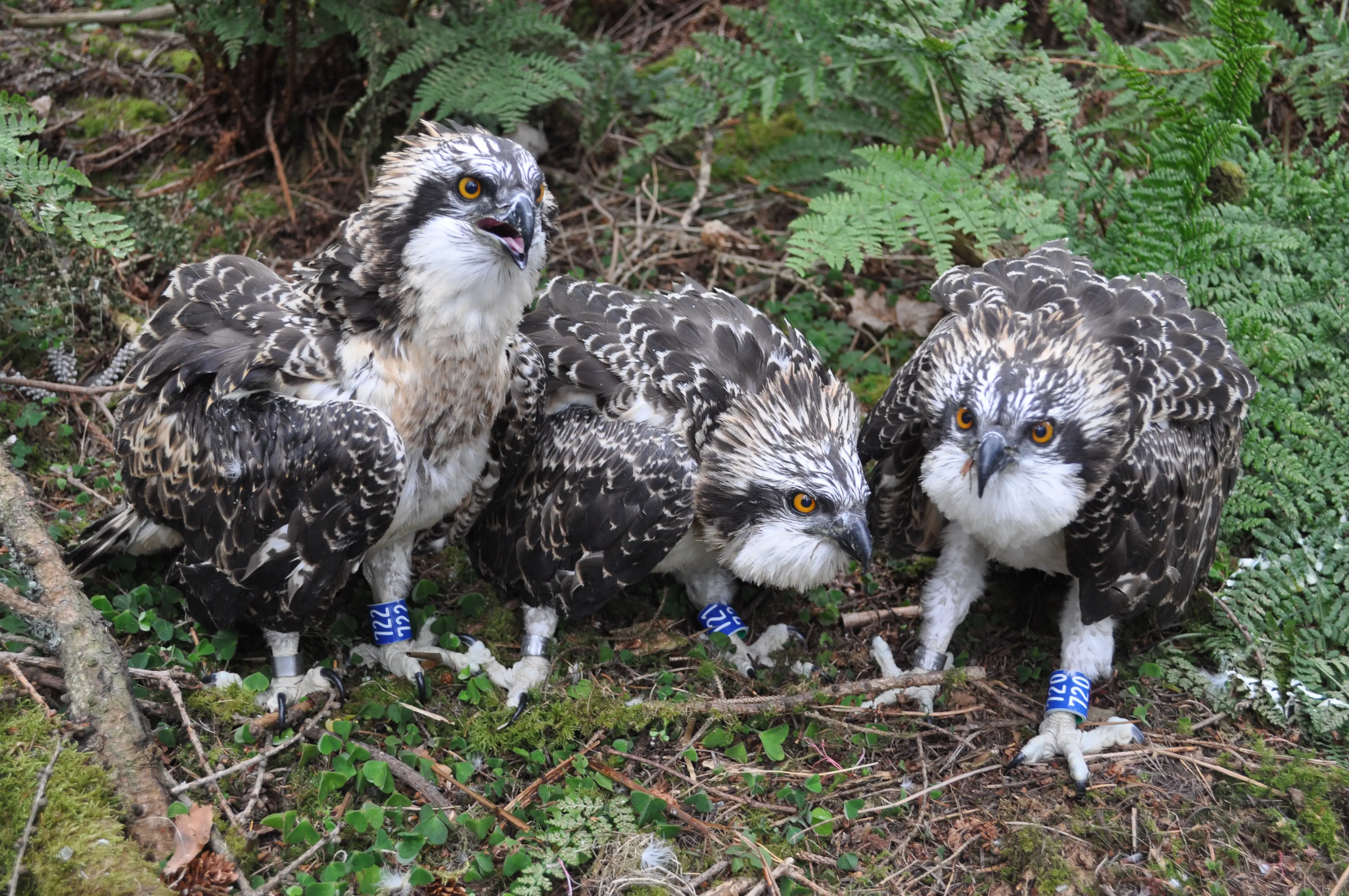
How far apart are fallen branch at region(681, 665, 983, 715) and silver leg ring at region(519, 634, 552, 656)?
0.80m

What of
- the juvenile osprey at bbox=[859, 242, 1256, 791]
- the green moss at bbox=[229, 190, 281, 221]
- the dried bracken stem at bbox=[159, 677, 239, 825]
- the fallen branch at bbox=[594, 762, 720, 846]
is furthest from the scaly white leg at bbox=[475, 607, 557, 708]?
the green moss at bbox=[229, 190, 281, 221]

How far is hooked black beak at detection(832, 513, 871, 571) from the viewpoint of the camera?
508cm

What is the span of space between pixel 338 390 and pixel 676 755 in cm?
223

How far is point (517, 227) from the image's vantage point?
441 cm

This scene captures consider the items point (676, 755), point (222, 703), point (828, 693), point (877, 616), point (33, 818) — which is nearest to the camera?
point (33, 818)

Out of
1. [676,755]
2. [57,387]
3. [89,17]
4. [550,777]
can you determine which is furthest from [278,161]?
[676,755]

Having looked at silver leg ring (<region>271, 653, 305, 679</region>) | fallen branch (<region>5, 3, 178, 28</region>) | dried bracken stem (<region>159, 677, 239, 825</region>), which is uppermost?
fallen branch (<region>5, 3, 178, 28</region>)

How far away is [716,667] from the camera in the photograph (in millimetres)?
5535

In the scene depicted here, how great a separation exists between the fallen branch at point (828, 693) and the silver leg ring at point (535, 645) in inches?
31.6

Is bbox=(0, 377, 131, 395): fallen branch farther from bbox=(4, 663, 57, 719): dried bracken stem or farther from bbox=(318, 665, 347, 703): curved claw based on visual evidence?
bbox=(318, 665, 347, 703): curved claw

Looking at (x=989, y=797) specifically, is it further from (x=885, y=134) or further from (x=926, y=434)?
(x=885, y=134)

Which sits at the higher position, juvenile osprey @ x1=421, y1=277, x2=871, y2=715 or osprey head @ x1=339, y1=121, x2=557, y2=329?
osprey head @ x1=339, y1=121, x2=557, y2=329

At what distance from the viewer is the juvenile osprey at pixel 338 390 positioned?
4566mm

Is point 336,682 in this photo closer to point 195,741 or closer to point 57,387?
point 195,741
